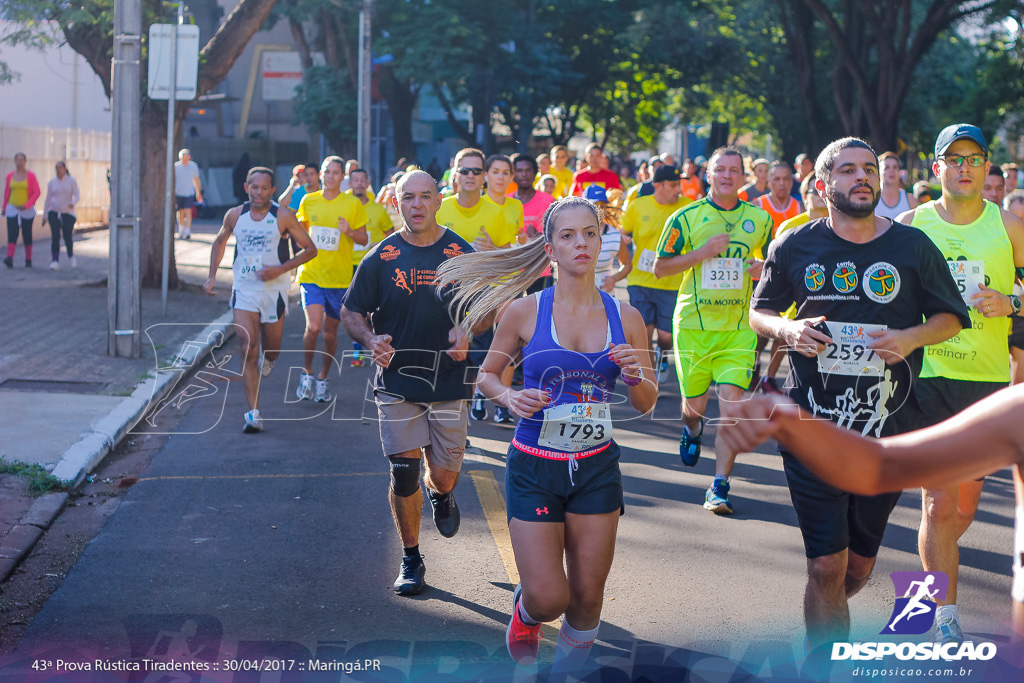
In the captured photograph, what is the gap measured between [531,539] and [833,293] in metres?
1.57

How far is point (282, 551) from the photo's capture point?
20.9 ft

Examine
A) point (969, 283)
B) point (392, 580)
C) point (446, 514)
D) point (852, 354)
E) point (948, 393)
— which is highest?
point (969, 283)

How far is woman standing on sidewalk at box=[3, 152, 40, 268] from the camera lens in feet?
68.5

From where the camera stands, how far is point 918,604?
500cm

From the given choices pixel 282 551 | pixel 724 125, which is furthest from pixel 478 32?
pixel 282 551

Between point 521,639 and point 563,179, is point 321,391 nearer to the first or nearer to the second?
point 521,639

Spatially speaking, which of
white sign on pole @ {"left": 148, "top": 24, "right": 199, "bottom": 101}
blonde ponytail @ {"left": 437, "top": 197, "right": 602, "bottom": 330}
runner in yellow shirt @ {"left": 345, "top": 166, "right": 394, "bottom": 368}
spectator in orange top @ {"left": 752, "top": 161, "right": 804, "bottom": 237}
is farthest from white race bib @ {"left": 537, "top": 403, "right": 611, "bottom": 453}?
white sign on pole @ {"left": 148, "top": 24, "right": 199, "bottom": 101}

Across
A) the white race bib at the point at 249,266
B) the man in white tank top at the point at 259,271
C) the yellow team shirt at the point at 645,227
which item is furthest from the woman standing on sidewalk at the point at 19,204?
the yellow team shirt at the point at 645,227

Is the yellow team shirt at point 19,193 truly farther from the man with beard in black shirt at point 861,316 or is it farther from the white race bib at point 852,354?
the white race bib at point 852,354

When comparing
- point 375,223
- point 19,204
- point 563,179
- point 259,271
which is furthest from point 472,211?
point 19,204

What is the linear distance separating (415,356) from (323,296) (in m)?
5.24

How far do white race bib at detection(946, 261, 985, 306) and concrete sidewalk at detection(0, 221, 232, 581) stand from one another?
4.67 m

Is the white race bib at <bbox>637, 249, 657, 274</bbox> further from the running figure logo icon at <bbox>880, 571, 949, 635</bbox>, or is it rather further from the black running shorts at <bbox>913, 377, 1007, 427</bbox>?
the running figure logo icon at <bbox>880, 571, 949, 635</bbox>

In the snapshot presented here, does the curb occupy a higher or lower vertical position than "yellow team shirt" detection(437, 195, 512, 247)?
lower
